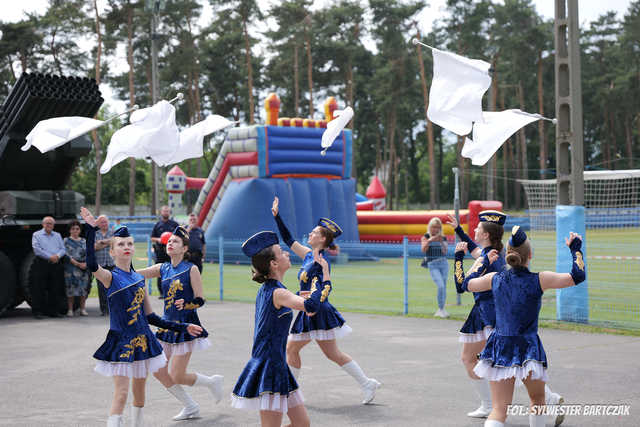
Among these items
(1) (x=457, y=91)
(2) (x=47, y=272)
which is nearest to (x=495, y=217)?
(1) (x=457, y=91)

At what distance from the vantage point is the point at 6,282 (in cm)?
1333

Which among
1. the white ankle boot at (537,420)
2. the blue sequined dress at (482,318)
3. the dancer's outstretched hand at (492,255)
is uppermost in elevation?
the dancer's outstretched hand at (492,255)

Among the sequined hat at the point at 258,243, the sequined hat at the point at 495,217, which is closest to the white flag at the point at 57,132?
the sequined hat at the point at 258,243

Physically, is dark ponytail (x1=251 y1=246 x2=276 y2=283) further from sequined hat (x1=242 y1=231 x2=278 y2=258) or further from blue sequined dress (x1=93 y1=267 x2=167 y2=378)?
blue sequined dress (x1=93 y1=267 x2=167 y2=378)

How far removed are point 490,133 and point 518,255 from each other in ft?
9.72

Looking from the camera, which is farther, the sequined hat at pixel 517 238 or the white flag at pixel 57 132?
the white flag at pixel 57 132

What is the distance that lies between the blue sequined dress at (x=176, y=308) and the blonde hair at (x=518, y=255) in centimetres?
272

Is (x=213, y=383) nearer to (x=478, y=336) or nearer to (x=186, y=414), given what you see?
(x=186, y=414)

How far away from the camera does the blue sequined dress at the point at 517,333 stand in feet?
16.6

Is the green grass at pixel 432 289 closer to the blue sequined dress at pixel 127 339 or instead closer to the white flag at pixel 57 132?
the white flag at pixel 57 132

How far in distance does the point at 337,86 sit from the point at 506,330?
5241 cm

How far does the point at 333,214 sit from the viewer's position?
77.6ft

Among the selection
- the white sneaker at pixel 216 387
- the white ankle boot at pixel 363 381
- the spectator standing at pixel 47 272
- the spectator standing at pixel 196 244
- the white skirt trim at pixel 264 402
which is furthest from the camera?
the spectator standing at pixel 196 244

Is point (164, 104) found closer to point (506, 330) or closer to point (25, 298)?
point (506, 330)
